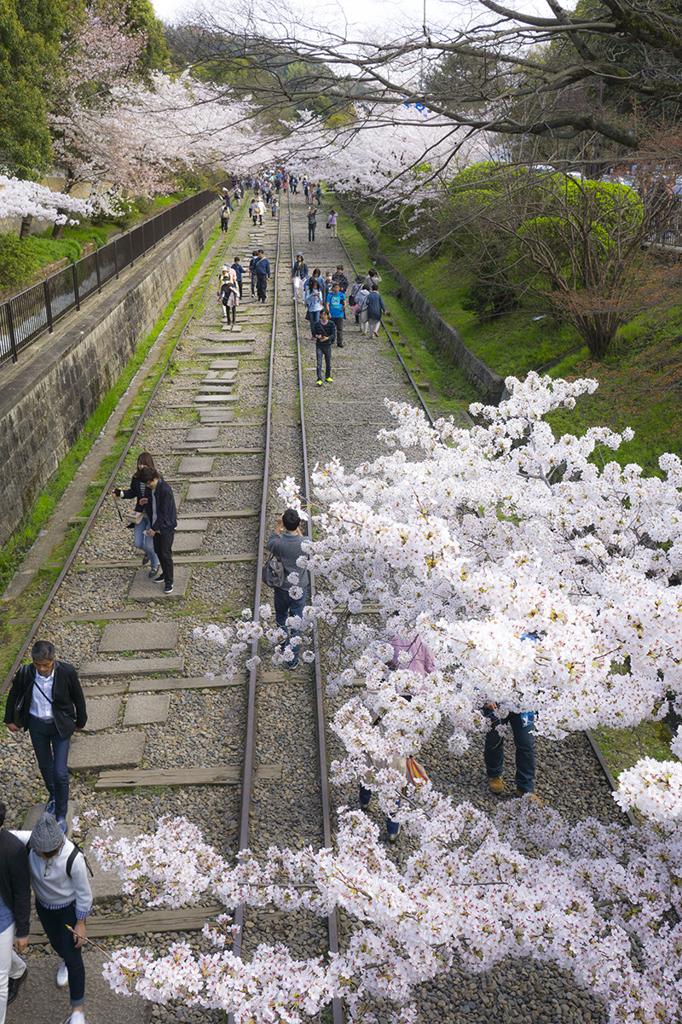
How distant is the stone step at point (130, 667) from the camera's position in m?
7.50

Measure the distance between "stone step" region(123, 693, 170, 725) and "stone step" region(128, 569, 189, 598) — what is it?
1.77 meters

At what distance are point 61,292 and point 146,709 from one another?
10089mm

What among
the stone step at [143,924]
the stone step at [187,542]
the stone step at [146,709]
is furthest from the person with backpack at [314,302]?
the stone step at [143,924]

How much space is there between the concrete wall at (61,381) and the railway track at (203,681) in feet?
3.40

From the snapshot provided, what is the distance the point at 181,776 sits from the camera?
6250 millimetres

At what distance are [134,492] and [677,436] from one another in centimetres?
741

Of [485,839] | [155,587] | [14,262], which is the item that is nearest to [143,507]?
[155,587]

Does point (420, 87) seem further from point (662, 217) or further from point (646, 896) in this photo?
point (662, 217)

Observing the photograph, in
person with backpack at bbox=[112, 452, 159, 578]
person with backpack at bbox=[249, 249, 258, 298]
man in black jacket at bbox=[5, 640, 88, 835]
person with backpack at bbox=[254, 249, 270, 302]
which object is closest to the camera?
man in black jacket at bbox=[5, 640, 88, 835]

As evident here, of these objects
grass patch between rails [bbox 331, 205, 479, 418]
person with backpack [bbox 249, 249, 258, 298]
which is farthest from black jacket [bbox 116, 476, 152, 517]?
person with backpack [bbox 249, 249, 258, 298]

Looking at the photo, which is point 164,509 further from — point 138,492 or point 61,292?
point 61,292

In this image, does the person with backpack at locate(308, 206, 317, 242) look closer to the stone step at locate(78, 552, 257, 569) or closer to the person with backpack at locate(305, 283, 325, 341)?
the person with backpack at locate(305, 283, 325, 341)

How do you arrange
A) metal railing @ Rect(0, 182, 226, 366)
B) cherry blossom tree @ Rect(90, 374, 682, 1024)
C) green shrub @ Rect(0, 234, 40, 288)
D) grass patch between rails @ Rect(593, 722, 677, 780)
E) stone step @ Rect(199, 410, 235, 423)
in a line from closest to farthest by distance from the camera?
cherry blossom tree @ Rect(90, 374, 682, 1024)
grass patch between rails @ Rect(593, 722, 677, 780)
metal railing @ Rect(0, 182, 226, 366)
stone step @ Rect(199, 410, 235, 423)
green shrub @ Rect(0, 234, 40, 288)

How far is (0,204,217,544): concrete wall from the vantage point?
10.2m
